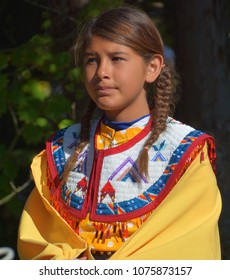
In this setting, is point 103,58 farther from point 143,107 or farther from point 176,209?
point 176,209

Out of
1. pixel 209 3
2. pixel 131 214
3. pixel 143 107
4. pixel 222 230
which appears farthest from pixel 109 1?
pixel 131 214

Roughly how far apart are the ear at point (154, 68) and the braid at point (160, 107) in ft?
0.25

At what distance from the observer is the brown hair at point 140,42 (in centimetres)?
308

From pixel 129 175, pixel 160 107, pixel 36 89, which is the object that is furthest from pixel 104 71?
pixel 36 89

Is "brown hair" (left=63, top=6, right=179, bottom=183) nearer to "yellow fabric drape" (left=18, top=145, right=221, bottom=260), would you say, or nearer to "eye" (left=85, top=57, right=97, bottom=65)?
"eye" (left=85, top=57, right=97, bottom=65)

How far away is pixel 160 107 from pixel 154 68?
157 mm

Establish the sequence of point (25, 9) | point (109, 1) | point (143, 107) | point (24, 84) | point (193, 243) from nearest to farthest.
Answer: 1. point (193, 243)
2. point (143, 107)
3. point (109, 1)
4. point (24, 84)
5. point (25, 9)

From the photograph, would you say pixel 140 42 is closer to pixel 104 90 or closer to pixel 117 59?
pixel 117 59

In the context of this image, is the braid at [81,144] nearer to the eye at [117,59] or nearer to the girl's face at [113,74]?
the girl's face at [113,74]

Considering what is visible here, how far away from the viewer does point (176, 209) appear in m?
2.98

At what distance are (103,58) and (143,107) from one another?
A: 28 centimetres

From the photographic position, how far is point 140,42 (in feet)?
10.2

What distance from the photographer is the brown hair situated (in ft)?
10.1

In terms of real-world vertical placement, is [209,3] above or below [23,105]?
above
